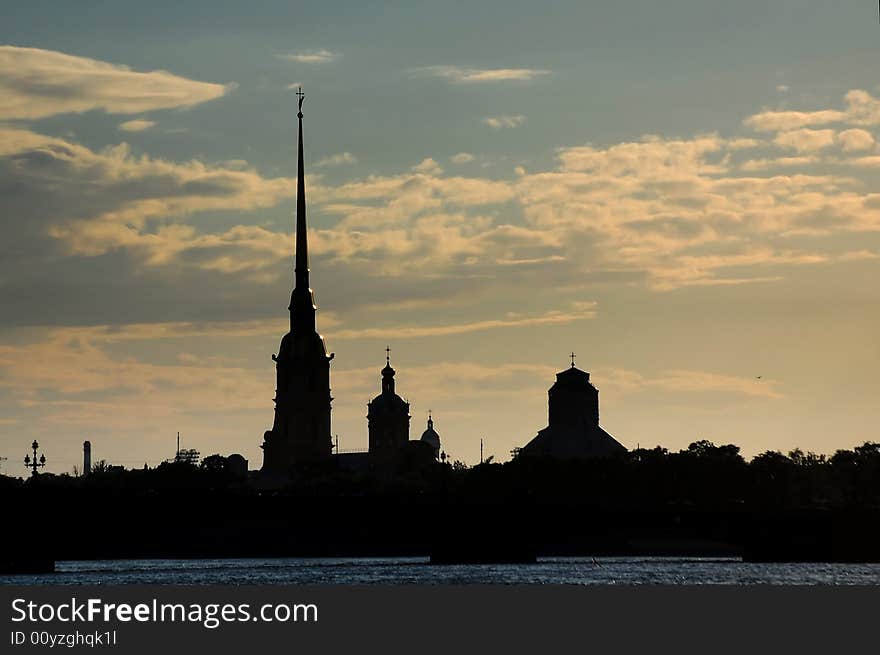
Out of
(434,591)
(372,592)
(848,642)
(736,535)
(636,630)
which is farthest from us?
(736,535)

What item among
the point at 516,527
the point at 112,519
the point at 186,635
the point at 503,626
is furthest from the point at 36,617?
the point at 516,527

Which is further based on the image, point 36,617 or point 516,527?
point 516,527

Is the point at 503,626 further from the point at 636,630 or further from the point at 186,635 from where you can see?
the point at 186,635

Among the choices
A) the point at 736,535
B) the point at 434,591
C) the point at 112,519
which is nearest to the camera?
the point at 434,591

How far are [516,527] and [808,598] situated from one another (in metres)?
78.7

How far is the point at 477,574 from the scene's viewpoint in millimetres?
164125

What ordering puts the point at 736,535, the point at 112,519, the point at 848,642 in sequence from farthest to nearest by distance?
the point at 736,535 → the point at 112,519 → the point at 848,642

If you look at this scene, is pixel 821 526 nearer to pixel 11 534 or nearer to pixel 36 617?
pixel 11 534

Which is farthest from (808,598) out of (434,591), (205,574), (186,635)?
(205,574)

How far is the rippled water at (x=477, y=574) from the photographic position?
157 meters

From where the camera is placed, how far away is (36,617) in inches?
3617

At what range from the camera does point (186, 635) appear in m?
84.4

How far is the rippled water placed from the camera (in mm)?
156625

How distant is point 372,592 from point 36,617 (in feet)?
43.4
